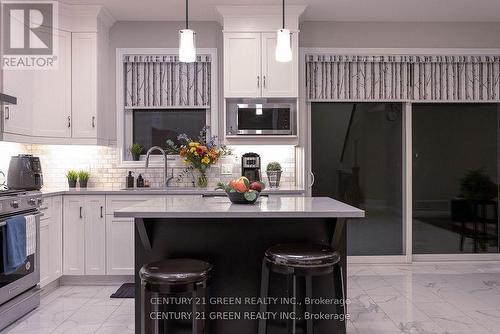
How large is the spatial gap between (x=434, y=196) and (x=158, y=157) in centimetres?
A: 343

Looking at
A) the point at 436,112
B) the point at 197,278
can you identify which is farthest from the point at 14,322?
the point at 436,112

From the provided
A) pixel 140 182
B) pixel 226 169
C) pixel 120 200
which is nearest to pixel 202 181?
pixel 226 169

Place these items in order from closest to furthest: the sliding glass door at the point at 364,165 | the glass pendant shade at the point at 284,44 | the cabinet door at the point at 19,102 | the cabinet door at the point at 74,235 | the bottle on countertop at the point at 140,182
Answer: the glass pendant shade at the point at 284,44 → the cabinet door at the point at 19,102 → the cabinet door at the point at 74,235 → the bottle on countertop at the point at 140,182 → the sliding glass door at the point at 364,165

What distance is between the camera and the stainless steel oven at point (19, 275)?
122 inches

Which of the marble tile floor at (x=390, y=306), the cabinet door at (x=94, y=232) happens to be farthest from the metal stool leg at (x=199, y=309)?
the cabinet door at (x=94, y=232)

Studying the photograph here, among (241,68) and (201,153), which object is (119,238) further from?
(241,68)

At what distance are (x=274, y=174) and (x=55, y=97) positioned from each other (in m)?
2.45

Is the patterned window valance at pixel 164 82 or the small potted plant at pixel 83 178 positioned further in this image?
the patterned window valance at pixel 164 82

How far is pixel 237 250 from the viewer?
2.69 m

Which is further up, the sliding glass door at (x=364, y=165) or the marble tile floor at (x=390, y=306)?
the sliding glass door at (x=364, y=165)

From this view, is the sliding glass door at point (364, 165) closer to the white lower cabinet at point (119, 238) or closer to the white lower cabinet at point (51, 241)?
the white lower cabinet at point (119, 238)

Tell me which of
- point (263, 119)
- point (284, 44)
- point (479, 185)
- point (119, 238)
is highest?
point (284, 44)

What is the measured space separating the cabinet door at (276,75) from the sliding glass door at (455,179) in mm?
1746
